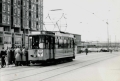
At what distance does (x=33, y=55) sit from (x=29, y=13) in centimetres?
4031

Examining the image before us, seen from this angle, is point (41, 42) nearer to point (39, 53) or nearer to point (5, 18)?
point (39, 53)

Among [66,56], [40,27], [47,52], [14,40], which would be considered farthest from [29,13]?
[47,52]

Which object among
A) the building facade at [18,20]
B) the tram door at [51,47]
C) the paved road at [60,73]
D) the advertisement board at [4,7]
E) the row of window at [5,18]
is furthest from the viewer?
the advertisement board at [4,7]

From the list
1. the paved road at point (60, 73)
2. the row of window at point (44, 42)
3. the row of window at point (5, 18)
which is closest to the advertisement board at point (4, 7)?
the row of window at point (5, 18)

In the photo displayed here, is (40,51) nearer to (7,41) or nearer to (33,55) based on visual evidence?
(33,55)

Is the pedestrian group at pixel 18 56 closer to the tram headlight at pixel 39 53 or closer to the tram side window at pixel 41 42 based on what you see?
the tram headlight at pixel 39 53

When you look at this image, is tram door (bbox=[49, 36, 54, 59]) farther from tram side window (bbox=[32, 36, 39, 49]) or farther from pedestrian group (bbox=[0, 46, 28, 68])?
pedestrian group (bbox=[0, 46, 28, 68])

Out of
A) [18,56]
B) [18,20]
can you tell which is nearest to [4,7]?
[18,20]

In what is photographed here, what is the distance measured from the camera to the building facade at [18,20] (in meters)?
47.9

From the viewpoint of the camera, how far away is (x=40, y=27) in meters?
63.7

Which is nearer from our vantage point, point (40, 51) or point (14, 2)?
point (40, 51)

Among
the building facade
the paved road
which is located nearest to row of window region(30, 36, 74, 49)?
the paved road

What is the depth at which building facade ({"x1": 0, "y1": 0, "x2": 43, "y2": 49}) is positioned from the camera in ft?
157

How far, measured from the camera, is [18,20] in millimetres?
53625
